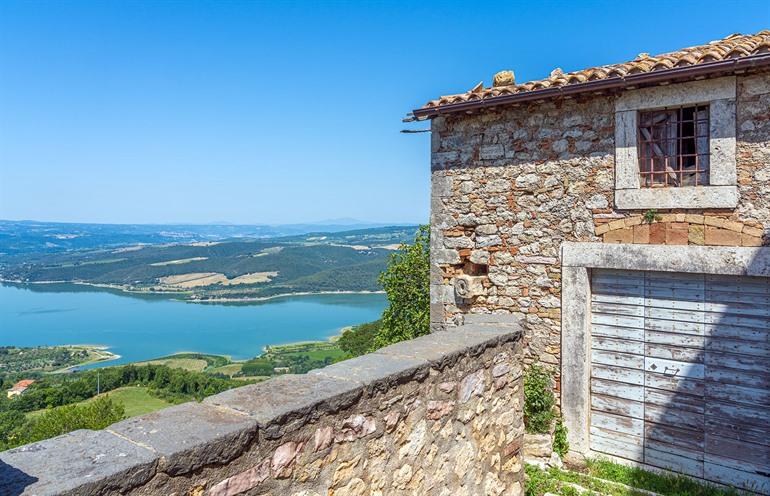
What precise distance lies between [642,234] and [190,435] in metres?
4.85

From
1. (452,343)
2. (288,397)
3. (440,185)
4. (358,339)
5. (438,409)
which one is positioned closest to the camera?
(288,397)

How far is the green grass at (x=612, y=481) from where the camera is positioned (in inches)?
199

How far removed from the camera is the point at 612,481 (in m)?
5.39

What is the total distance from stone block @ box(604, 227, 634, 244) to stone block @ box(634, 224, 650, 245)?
38mm

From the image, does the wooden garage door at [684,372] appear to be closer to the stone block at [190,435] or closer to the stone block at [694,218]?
the stone block at [694,218]

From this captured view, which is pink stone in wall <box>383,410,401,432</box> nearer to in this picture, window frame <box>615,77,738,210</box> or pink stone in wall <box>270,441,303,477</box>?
pink stone in wall <box>270,441,303,477</box>

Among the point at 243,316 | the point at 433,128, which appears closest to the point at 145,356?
the point at 243,316

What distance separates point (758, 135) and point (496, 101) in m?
2.52

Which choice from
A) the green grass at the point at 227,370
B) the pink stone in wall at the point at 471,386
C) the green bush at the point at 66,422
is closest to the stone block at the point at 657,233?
the pink stone in wall at the point at 471,386

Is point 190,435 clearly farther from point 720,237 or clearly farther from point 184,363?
point 184,363

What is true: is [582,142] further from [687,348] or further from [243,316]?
[243,316]

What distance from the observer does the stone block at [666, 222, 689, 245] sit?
17.1 feet

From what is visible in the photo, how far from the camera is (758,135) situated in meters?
4.89

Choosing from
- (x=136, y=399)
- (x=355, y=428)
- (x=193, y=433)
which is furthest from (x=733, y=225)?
(x=136, y=399)
